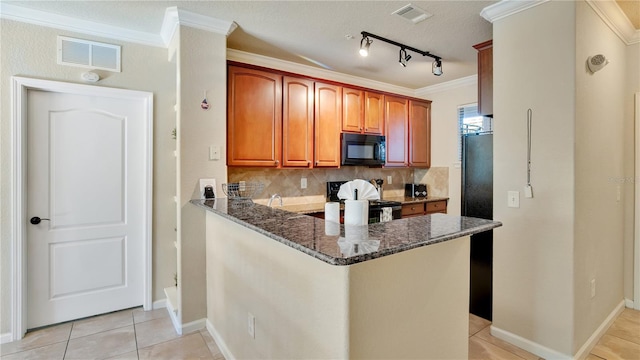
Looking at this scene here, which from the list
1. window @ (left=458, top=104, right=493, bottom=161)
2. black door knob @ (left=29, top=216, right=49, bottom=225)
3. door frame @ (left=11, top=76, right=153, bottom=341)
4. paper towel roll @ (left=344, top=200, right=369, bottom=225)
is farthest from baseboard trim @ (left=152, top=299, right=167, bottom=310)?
window @ (left=458, top=104, right=493, bottom=161)

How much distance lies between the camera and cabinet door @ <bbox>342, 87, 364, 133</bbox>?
3.90 meters

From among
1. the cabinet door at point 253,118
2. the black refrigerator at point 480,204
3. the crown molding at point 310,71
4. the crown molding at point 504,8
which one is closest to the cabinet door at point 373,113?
the crown molding at point 310,71

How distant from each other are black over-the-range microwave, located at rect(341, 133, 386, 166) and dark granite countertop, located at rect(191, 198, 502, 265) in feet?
7.04

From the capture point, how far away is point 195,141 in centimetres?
257

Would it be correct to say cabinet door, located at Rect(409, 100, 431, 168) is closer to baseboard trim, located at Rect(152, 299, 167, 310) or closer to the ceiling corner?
the ceiling corner

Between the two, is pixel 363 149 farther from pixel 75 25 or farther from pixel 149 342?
pixel 75 25

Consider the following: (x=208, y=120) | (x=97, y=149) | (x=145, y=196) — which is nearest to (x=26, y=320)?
(x=145, y=196)

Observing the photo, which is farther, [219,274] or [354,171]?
[354,171]

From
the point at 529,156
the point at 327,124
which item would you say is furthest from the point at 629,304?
the point at 327,124

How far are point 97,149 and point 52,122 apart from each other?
0.37 m

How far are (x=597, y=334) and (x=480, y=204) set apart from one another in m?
1.21

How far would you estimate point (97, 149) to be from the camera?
9.24 ft

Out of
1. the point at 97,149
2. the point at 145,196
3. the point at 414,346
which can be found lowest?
the point at 414,346

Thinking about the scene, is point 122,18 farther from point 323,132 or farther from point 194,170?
point 323,132
